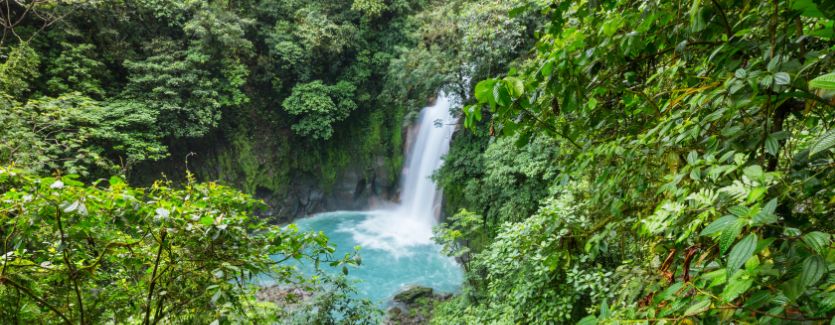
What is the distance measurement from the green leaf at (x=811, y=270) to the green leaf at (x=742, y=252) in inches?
4.0

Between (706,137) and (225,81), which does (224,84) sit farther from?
(706,137)

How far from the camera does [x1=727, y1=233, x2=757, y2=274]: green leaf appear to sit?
0.65m

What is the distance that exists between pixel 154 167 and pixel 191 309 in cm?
999

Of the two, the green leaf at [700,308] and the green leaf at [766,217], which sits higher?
the green leaf at [766,217]

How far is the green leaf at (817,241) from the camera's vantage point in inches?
25.4

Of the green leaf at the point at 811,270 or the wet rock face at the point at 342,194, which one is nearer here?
the green leaf at the point at 811,270

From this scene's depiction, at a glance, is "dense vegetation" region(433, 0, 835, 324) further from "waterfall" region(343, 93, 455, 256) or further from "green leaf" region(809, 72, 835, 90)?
"waterfall" region(343, 93, 455, 256)

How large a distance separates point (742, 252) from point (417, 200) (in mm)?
→ 11219

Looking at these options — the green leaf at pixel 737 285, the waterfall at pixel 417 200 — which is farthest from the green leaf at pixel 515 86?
the waterfall at pixel 417 200

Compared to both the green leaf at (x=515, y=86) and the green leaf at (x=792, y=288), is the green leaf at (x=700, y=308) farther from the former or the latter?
the green leaf at (x=515, y=86)

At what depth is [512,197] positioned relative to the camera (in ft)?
21.5

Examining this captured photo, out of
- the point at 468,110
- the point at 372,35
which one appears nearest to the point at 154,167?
the point at 372,35

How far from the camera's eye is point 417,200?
11.8 m

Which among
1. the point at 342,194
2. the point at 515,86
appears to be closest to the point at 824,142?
the point at 515,86
